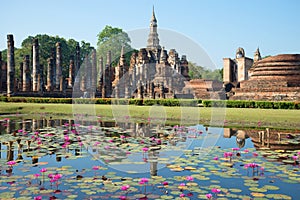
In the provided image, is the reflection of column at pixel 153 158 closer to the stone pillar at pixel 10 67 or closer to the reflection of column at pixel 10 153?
the reflection of column at pixel 10 153

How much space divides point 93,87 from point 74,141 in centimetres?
3027

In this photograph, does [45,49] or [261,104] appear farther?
[45,49]

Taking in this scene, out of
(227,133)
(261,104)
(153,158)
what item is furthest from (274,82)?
(153,158)

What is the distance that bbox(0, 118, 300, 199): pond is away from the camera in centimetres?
459

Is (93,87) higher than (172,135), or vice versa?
(93,87)

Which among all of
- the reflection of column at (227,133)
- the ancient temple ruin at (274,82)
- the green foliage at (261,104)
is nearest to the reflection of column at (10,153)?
the reflection of column at (227,133)

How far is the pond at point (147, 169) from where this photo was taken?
4586 mm

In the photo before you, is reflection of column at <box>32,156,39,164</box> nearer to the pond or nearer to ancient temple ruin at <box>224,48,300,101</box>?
the pond

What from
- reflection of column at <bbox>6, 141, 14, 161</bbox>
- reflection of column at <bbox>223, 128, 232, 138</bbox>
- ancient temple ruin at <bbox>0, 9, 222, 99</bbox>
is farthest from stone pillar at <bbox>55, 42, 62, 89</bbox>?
reflection of column at <bbox>6, 141, 14, 161</bbox>

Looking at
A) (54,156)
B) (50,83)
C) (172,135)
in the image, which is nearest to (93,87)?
(50,83)

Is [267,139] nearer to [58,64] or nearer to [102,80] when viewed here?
[58,64]

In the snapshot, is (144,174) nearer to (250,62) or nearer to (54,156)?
(54,156)

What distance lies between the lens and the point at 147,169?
5.94 m

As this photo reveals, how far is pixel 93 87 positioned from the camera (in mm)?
38719
